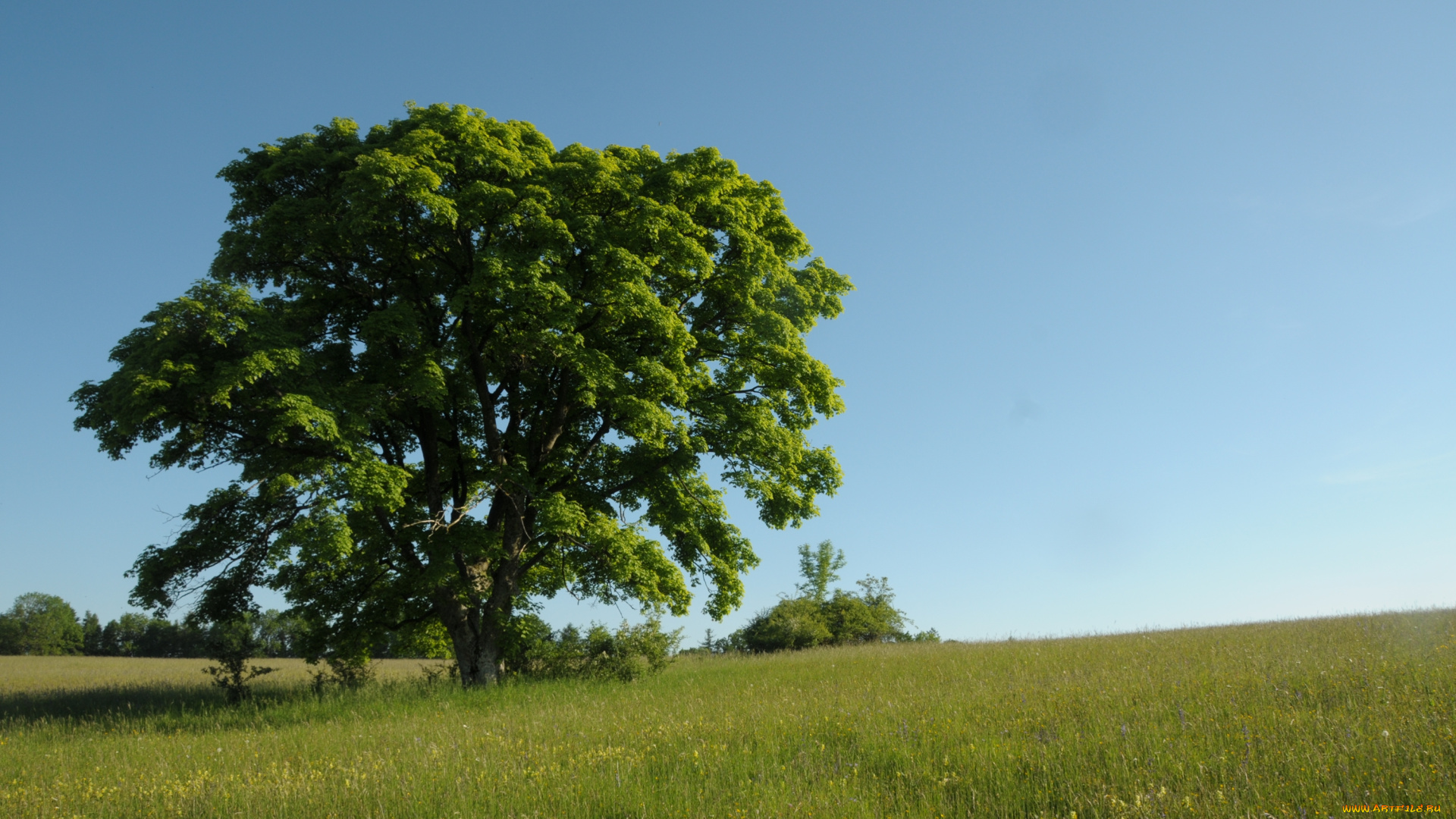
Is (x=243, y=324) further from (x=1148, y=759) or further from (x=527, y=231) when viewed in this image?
(x=1148, y=759)

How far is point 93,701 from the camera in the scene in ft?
58.4

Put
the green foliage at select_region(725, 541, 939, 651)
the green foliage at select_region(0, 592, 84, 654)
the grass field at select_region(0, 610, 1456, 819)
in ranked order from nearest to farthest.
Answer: the grass field at select_region(0, 610, 1456, 819), the green foliage at select_region(725, 541, 939, 651), the green foliage at select_region(0, 592, 84, 654)

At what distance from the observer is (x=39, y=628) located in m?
96.3

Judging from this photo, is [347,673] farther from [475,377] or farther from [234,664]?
[475,377]

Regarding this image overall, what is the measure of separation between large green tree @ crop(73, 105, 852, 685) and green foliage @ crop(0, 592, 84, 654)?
107 metres

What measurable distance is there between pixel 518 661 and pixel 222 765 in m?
10.1

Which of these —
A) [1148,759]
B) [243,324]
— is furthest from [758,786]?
[243,324]

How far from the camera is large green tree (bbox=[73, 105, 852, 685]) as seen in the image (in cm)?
1496

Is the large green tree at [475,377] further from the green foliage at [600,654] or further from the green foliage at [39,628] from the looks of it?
the green foliage at [39,628]

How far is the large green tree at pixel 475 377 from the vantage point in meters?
15.0

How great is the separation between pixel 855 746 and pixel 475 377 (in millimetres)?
13692

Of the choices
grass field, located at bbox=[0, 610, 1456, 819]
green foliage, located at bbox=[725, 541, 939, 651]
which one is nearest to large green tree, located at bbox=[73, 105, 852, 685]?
grass field, located at bbox=[0, 610, 1456, 819]

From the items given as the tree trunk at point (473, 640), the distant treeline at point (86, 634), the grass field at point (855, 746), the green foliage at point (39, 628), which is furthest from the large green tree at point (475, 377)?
the green foliage at point (39, 628)

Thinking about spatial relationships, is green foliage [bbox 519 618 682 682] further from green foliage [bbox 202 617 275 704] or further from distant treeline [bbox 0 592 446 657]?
distant treeline [bbox 0 592 446 657]
